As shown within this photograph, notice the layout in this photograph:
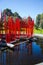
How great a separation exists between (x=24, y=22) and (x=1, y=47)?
2203 centimetres

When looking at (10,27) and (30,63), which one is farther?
(10,27)

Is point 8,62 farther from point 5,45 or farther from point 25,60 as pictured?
point 5,45

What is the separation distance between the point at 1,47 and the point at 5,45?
702mm

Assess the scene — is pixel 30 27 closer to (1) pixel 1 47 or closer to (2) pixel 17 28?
(2) pixel 17 28

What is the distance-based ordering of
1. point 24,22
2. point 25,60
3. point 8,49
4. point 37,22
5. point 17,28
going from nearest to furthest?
point 25,60, point 8,49, point 17,28, point 24,22, point 37,22

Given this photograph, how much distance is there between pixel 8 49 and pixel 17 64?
5.74 metres

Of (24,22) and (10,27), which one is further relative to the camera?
(24,22)

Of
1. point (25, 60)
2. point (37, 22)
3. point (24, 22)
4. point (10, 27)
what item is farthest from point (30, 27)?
point (25, 60)

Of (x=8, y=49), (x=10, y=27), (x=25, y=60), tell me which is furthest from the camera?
(x=10, y=27)

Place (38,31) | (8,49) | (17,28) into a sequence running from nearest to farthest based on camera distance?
(8,49) → (17,28) → (38,31)

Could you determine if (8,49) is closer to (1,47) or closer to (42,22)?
(1,47)

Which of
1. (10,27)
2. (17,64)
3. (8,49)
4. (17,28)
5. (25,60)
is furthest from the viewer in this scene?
(17,28)

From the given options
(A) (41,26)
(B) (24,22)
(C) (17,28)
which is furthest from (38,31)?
(C) (17,28)

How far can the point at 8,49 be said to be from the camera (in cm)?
1783
